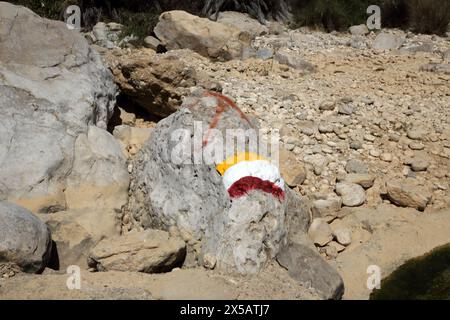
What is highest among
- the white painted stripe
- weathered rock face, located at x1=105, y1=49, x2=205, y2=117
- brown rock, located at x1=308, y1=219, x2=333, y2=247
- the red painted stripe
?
weathered rock face, located at x1=105, y1=49, x2=205, y2=117

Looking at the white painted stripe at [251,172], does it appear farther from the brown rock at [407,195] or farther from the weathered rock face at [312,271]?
the brown rock at [407,195]

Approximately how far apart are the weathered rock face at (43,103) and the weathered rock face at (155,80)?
0.21 m

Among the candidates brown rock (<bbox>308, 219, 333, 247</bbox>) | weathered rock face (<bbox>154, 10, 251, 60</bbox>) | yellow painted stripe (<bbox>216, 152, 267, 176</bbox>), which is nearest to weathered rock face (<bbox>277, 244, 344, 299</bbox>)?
brown rock (<bbox>308, 219, 333, 247</bbox>)

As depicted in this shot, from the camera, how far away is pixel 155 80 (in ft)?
15.9

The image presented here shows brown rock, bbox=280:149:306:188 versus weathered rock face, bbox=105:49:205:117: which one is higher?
weathered rock face, bbox=105:49:205:117

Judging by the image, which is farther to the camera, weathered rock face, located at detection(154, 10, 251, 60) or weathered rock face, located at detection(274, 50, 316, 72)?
weathered rock face, located at detection(154, 10, 251, 60)

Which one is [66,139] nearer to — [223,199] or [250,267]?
[223,199]

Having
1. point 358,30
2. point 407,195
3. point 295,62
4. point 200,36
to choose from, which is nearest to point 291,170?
point 407,195

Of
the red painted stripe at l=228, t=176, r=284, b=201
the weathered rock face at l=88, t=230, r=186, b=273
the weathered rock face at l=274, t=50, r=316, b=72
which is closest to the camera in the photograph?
the weathered rock face at l=88, t=230, r=186, b=273

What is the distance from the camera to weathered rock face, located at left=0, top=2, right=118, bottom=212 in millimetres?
3408

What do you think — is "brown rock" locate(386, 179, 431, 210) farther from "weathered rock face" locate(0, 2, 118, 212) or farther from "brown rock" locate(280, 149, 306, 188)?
"weathered rock face" locate(0, 2, 118, 212)

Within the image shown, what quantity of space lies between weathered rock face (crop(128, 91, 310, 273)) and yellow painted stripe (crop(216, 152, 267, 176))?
39mm

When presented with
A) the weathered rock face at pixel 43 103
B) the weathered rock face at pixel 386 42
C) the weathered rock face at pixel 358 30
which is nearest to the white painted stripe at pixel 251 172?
the weathered rock face at pixel 43 103
